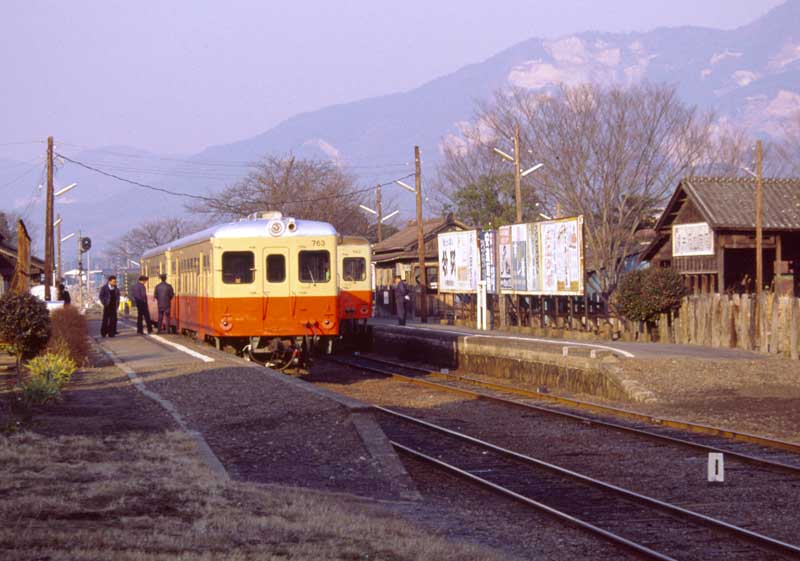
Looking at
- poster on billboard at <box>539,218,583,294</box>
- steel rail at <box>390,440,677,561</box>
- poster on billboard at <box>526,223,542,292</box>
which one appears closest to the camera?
steel rail at <box>390,440,677,561</box>

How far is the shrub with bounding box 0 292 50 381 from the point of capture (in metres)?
17.6

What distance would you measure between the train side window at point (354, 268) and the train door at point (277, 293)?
4.39 metres

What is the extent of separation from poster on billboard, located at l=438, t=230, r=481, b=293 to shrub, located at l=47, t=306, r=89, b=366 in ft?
46.8

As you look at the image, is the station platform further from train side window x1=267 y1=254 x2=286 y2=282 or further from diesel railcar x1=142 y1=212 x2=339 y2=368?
train side window x1=267 y1=254 x2=286 y2=282

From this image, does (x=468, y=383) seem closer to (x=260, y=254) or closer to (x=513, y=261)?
(x=260, y=254)

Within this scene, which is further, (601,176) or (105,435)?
(601,176)

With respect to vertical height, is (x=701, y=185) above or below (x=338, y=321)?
above

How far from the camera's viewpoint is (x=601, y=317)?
2923 centimetres

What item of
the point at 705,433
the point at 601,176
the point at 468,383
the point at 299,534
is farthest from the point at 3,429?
the point at 601,176

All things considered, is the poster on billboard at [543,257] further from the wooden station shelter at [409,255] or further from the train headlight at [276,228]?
the wooden station shelter at [409,255]

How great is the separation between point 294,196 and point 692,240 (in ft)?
123

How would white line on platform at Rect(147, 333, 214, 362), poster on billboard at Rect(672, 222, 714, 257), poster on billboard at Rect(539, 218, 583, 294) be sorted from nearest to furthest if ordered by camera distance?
white line on platform at Rect(147, 333, 214, 362), poster on billboard at Rect(539, 218, 583, 294), poster on billboard at Rect(672, 222, 714, 257)

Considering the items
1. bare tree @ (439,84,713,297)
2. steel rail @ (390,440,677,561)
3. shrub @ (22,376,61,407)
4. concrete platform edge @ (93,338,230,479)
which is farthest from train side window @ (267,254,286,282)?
bare tree @ (439,84,713,297)

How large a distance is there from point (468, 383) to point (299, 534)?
14.5 m
